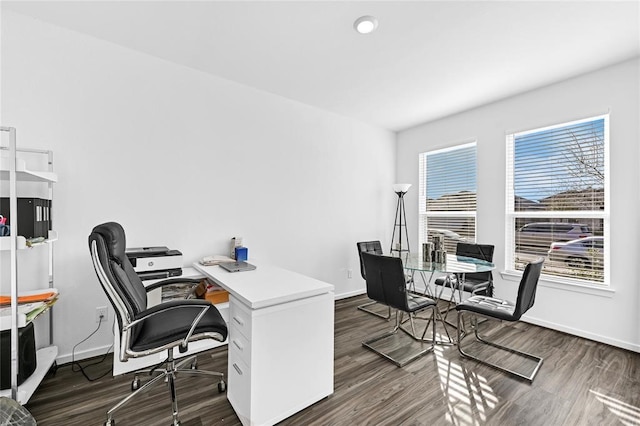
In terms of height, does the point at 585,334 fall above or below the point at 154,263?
below

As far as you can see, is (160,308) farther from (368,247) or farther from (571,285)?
(571,285)

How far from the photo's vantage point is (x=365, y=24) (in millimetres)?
2189

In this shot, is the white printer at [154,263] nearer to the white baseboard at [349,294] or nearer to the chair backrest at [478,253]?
the white baseboard at [349,294]

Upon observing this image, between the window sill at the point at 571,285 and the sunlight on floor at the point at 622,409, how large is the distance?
127 centimetres

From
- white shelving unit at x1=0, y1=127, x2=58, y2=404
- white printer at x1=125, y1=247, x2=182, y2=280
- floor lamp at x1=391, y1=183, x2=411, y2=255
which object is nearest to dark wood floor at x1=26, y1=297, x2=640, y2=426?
white shelving unit at x1=0, y1=127, x2=58, y2=404

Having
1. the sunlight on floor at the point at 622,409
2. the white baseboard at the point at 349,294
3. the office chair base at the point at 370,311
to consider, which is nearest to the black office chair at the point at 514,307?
the sunlight on floor at the point at 622,409

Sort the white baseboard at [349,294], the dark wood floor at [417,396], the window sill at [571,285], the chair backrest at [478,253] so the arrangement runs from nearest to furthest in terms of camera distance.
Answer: the dark wood floor at [417,396]
the window sill at [571,285]
the chair backrest at [478,253]
the white baseboard at [349,294]

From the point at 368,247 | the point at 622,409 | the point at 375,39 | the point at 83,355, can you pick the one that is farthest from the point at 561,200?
the point at 83,355

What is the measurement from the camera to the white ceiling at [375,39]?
206 centimetres

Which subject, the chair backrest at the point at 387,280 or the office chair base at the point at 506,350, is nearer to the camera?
the office chair base at the point at 506,350

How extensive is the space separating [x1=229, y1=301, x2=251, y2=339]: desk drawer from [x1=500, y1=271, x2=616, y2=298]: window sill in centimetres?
340

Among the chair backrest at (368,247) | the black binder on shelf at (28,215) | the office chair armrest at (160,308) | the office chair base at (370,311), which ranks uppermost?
the black binder on shelf at (28,215)

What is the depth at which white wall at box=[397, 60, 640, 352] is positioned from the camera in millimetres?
2660

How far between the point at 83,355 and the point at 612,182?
17.0 ft
